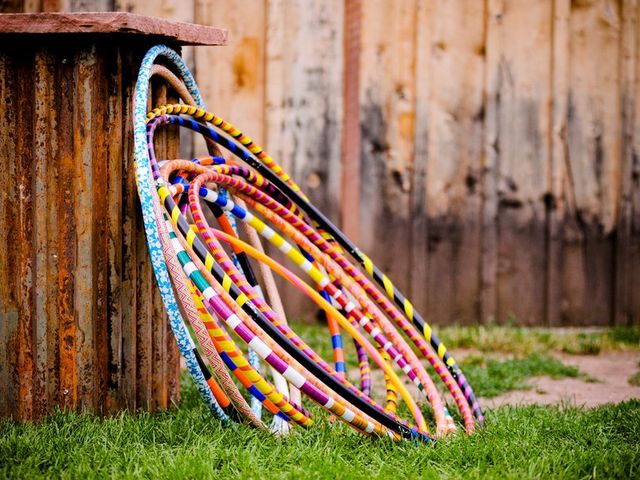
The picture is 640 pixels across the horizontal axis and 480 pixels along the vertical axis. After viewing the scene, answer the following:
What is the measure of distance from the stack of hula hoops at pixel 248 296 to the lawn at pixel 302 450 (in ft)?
0.38

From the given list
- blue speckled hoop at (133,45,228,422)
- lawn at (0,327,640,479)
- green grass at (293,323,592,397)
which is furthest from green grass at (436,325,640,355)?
blue speckled hoop at (133,45,228,422)

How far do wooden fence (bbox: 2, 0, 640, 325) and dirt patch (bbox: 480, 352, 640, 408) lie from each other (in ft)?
2.92

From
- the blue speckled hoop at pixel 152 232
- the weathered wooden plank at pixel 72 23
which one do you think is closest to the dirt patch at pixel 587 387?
the blue speckled hoop at pixel 152 232

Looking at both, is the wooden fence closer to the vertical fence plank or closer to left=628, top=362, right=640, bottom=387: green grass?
the vertical fence plank

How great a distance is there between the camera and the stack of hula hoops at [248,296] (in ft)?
9.95

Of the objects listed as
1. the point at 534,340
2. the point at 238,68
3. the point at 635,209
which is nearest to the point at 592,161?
the point at 635,209

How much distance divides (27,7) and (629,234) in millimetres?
4123

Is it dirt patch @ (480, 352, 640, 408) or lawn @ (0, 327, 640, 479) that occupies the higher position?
lawn @ (0, 327, 640, 479)

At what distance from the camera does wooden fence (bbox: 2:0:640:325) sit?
5.44 m

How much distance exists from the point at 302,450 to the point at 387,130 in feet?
9.98

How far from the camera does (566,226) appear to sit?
5816mm

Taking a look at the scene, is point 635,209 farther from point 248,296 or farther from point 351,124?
point 248,296

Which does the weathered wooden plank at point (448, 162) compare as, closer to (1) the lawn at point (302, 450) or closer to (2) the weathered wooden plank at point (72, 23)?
(1) the lawn at point (302, 450)

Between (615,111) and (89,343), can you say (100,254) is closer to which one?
(89,343)
